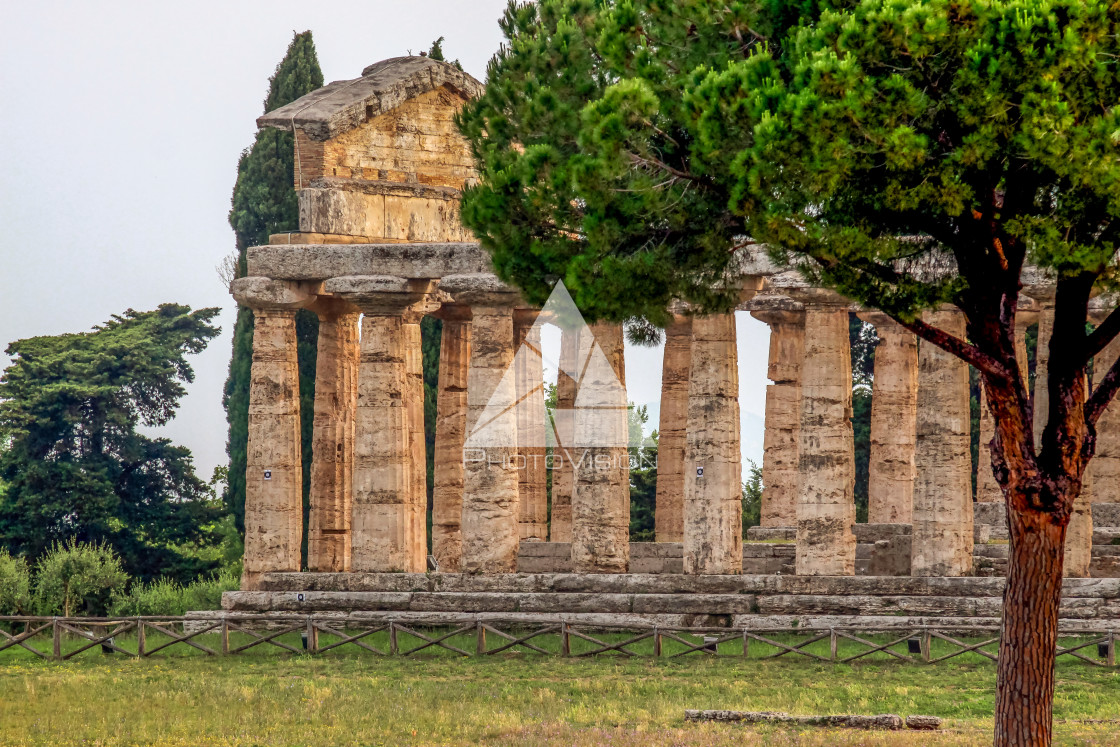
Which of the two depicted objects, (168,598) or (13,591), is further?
(168,598)

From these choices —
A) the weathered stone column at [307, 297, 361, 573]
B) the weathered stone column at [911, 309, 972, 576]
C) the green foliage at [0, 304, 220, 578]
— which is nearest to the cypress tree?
the green foliage at [0, 304, 220, 578]

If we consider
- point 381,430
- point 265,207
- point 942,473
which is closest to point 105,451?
point 265,207

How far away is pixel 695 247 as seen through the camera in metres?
21.0

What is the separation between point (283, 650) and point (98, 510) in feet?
63.7

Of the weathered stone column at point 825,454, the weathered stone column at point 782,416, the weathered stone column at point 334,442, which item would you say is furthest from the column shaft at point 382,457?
the weathered stone column at point 782,416

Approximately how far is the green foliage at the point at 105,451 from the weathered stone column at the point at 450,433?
40.5 feet

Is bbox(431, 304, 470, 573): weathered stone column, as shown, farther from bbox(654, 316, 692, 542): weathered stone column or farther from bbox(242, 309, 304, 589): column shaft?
bbox(654, 316, 692, 542): weathered stone column

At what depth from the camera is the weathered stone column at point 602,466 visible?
33.2 metres

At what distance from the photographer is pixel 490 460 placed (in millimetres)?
34062

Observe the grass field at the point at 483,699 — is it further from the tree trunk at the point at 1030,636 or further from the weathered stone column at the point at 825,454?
the weathered stone column at the point at 825,454

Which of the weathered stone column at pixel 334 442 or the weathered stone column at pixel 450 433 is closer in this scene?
the weathered stone column at pixel 334 442

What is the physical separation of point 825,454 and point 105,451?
86.2 feet

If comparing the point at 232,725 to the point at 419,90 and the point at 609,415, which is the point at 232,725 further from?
the point at 419,90

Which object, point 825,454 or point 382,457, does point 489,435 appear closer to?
point 382,457
